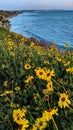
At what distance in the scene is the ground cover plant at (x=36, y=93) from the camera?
4879 millimetres

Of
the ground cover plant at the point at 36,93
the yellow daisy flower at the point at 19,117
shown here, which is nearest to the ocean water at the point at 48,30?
the ground cover plant at the point at 36,93

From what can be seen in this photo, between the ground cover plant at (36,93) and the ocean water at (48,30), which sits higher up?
the ground cover plant at (36,93)

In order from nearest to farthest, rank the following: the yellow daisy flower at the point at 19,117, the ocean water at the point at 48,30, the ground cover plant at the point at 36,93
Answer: the yellow daisy flower at the point at 19,117 < the ground cover plant at the point at 36,93 < the ocean water at the point at 48,30

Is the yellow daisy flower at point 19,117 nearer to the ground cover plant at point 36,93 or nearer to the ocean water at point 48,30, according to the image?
the ground cover plant at point 36,93

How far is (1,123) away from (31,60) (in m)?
2.42

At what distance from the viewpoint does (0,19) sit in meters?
31.7

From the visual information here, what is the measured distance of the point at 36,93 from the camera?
6.38 meters

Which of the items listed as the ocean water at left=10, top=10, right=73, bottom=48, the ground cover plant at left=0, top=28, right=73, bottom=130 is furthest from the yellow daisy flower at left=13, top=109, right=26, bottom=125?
the ocean water at left=10, top=10, right=73, bottom=48

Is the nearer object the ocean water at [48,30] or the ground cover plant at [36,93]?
the ground cover plant at [36,93]

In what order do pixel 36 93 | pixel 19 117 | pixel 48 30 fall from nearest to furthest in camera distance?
1. pixel 19 117
2. pixel 36 93
3. pixel 48 30

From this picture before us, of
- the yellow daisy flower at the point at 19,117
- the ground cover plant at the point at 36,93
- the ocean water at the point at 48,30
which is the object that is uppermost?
the yellow daisy flower at the point at 19,117

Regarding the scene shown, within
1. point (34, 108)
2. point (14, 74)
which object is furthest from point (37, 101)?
point (14, 74)

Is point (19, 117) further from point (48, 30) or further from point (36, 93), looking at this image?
point (48, 30)

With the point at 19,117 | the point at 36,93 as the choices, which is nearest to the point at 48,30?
the point at 36,93
